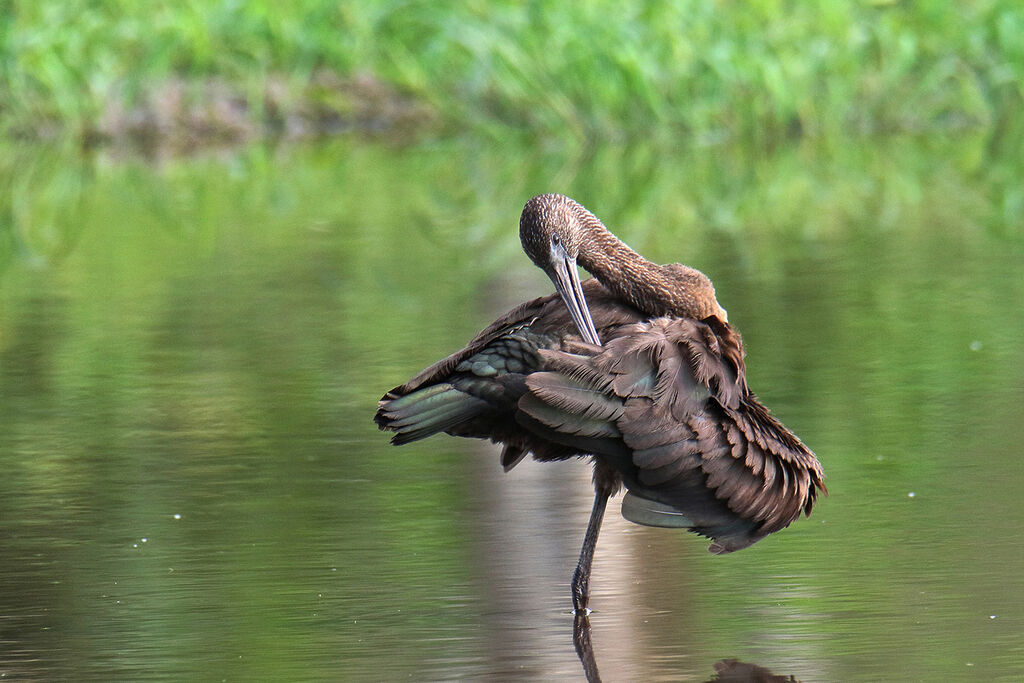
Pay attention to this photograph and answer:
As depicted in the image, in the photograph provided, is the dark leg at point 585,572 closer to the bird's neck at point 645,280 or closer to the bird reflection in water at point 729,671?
the bird reflection in water at point 729,671

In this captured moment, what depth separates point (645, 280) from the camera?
5.08m

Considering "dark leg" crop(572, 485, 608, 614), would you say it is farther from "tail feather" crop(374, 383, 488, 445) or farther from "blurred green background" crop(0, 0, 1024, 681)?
"tail feather" crop(374, 383, 488, 445)

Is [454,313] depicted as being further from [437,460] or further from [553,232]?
[553,232]

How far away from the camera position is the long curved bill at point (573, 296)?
484 centimetres

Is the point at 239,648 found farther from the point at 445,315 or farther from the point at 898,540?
the point at 445,315

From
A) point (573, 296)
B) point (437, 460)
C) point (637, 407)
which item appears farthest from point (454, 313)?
point (637, 407)

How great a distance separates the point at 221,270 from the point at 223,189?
3854mm

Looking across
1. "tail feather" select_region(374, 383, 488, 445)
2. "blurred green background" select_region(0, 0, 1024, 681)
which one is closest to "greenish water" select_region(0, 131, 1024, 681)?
"blurred green background" select_region(0, 0, 1024, 681)

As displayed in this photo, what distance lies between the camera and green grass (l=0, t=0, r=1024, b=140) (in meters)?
16.1

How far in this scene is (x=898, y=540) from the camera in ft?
17.6

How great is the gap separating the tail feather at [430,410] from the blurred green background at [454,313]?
17.9 inches

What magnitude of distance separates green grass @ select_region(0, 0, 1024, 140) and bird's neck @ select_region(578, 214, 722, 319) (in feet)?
34.8

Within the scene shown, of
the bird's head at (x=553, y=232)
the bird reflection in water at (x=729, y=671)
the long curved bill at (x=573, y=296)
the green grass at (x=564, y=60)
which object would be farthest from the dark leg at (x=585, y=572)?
the green grass at (x=564, y=60)

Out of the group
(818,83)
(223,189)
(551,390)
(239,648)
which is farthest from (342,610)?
(818,83)
